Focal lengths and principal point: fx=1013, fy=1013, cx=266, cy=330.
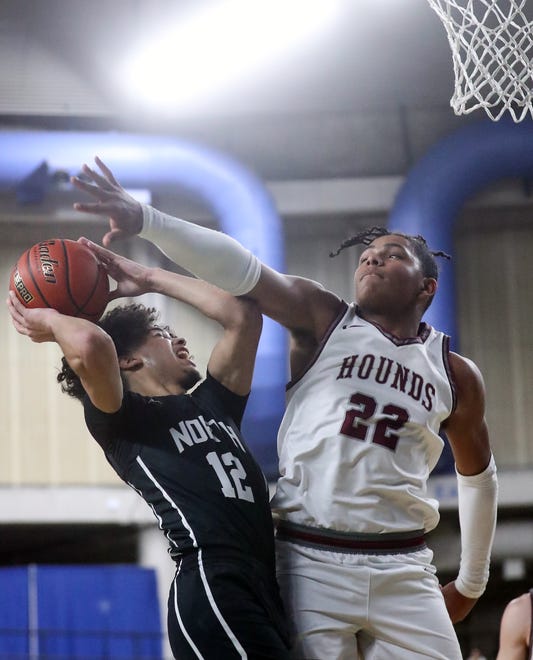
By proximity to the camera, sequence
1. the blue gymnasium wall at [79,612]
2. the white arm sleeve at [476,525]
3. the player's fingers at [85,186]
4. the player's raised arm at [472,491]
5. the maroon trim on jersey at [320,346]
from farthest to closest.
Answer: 1. the blue gymnasium wall at [79,612]
2. the white arm sleeve at [476,525]
3. the player's raised arm at [472,491]
4. the maroon trim on jersey at [320,346]
5. the player's fingers at [85,186]

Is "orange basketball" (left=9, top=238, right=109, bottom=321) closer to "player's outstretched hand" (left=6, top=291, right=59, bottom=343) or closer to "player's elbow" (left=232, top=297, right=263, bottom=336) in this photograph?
"player's outstretched hand" (left=6, top=291, right=59, bottom=343)

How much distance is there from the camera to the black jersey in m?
2.98

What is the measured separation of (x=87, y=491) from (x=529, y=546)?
293 centimetres

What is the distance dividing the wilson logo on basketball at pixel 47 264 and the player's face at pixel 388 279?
3.25 ft

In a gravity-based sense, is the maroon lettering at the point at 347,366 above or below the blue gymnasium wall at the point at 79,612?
above

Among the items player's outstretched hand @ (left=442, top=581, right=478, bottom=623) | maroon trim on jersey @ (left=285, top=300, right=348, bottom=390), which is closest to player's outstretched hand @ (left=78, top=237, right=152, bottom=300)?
maroon trim on jersey @ (left=285, top=300, right=348, bottom=390)

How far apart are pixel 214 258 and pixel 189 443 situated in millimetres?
572

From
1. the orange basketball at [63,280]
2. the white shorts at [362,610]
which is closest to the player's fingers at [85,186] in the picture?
the orange basketball at [63,280]

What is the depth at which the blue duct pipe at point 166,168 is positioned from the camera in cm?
636

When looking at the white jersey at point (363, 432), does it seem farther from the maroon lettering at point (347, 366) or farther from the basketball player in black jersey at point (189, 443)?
the basketball player in black jersey at point (189, 443)

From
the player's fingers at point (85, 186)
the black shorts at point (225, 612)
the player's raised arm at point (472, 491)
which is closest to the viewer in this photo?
the black shorts at point (225, 612)

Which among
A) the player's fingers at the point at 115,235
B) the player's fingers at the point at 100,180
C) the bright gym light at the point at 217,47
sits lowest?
the player's fingers at the point at 115,235

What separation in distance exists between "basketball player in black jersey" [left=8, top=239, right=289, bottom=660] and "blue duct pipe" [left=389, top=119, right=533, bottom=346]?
3.29 m

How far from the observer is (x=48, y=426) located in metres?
7.02
